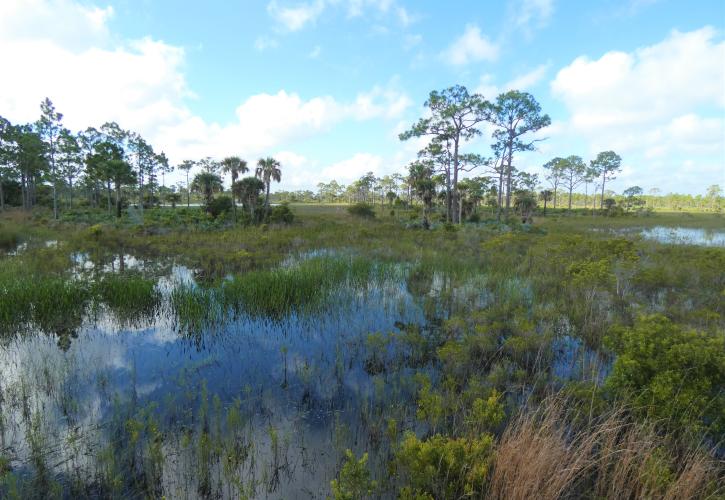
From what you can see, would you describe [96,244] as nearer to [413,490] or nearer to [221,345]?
[221,345]

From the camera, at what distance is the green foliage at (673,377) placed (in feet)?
11.3

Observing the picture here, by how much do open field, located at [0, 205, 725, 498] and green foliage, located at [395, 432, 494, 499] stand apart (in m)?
0.02

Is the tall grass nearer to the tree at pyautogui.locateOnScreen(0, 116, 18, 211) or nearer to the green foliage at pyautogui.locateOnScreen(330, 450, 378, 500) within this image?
the green foliage at pyautogui.locateOnScreen(330, 450, 378, 500)

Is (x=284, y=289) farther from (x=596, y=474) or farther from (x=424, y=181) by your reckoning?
(x=424, y=181)

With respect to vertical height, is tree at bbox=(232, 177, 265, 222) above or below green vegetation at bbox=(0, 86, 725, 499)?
above

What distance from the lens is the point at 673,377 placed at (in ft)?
11.8

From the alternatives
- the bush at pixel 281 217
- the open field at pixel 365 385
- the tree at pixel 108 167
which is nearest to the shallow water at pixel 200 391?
the open field at pixel 365 385

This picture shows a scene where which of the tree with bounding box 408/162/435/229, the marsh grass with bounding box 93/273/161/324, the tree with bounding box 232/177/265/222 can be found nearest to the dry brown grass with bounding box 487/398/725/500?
the marsh grass with bounding box 93/273/161/324

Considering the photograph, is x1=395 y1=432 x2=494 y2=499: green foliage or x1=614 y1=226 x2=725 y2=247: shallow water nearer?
x1=395 y1=432 x2=494 y2=499: green foliage

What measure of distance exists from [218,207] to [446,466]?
36.6m

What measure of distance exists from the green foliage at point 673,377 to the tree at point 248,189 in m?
34.7

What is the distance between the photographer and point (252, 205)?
33.9m

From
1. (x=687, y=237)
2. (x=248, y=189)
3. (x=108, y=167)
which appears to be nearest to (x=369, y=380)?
(x=687, y=237)

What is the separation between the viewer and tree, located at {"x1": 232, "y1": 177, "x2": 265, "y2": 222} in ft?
116
